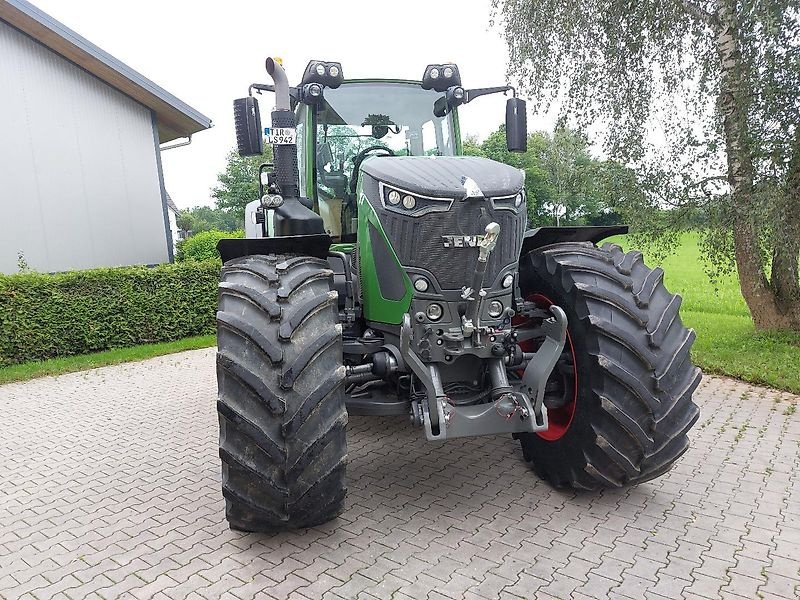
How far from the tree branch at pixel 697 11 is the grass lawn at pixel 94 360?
28.1 ft

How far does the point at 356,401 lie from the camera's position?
11.6 feet

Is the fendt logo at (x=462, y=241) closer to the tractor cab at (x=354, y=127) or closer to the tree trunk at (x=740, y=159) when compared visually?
the tractor cab at (x=354, y=127)

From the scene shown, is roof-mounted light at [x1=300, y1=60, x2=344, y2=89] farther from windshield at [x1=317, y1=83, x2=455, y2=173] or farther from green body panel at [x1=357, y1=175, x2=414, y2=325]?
green body panel at [x1=357, y1=175, x2=414, y2=325]

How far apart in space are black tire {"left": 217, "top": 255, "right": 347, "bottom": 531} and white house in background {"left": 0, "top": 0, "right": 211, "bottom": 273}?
8603mm

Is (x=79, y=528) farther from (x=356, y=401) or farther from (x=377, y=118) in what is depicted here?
(x=377, y=118)

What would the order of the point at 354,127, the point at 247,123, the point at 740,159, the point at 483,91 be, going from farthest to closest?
the point at 740,159 → the point at 483,91 → the point at 354,127 → the point at 247,123

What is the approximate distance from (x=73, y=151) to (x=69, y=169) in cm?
36

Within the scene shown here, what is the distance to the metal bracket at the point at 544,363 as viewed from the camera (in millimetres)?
3350

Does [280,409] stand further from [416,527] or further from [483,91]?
[483,91]

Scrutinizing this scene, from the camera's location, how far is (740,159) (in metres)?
6.84

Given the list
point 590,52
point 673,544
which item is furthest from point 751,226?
point 673,544

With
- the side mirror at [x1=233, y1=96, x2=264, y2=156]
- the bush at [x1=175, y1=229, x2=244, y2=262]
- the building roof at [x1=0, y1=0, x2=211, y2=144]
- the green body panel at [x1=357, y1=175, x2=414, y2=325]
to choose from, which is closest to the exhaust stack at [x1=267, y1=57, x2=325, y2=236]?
the side mirror at [x1=233, y1=96, x2=264, y2=156]

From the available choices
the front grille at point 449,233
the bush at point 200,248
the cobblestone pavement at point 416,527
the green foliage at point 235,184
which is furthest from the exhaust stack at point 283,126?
the green foliage at point 235,184

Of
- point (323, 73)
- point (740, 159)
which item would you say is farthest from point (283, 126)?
point (740, 159)
